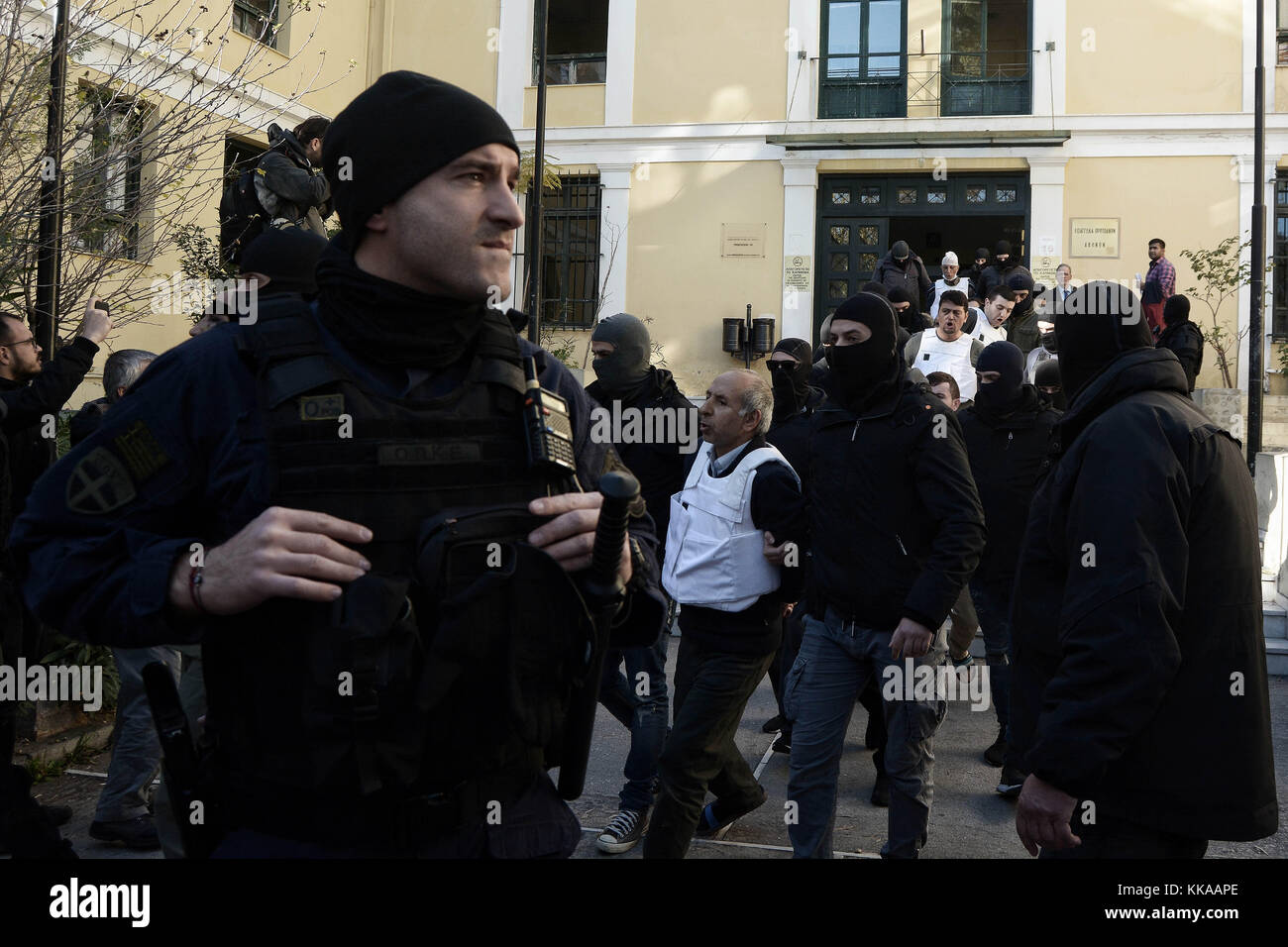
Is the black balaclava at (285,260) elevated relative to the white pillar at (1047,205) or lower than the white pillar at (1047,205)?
lower

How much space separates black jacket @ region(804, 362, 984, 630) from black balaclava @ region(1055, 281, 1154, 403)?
1300 millimetres

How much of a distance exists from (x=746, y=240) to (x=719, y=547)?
1710 centimetres

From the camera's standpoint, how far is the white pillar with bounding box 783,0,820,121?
67.9 feet

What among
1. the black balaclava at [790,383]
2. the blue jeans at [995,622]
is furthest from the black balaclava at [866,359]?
the blue jeans at [995,622]

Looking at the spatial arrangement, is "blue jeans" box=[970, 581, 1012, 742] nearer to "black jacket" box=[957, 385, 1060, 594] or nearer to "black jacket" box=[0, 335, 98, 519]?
"black jacket" box=[957, 385, 1060, 594]

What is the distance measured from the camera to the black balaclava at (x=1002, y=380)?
6.64 meters

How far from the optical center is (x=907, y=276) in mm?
15430

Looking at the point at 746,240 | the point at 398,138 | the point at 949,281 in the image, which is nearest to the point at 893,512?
the point at 398,138

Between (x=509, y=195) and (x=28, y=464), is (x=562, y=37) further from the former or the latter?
(x=509, y=195)

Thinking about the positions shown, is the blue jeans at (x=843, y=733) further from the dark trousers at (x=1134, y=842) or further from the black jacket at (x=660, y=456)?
the dark trousers at (x=1134, y=842)

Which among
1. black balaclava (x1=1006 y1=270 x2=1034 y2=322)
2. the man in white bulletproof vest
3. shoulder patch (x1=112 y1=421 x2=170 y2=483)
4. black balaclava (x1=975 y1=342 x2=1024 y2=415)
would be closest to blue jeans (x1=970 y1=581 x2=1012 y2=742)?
black balaclava (x1=975 y1=342 x2=1024 y2=415)

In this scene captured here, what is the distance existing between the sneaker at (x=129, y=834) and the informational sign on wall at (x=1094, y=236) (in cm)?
1855

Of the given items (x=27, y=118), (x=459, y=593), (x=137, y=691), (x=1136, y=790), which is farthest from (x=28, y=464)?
(x=1136, y=790)
